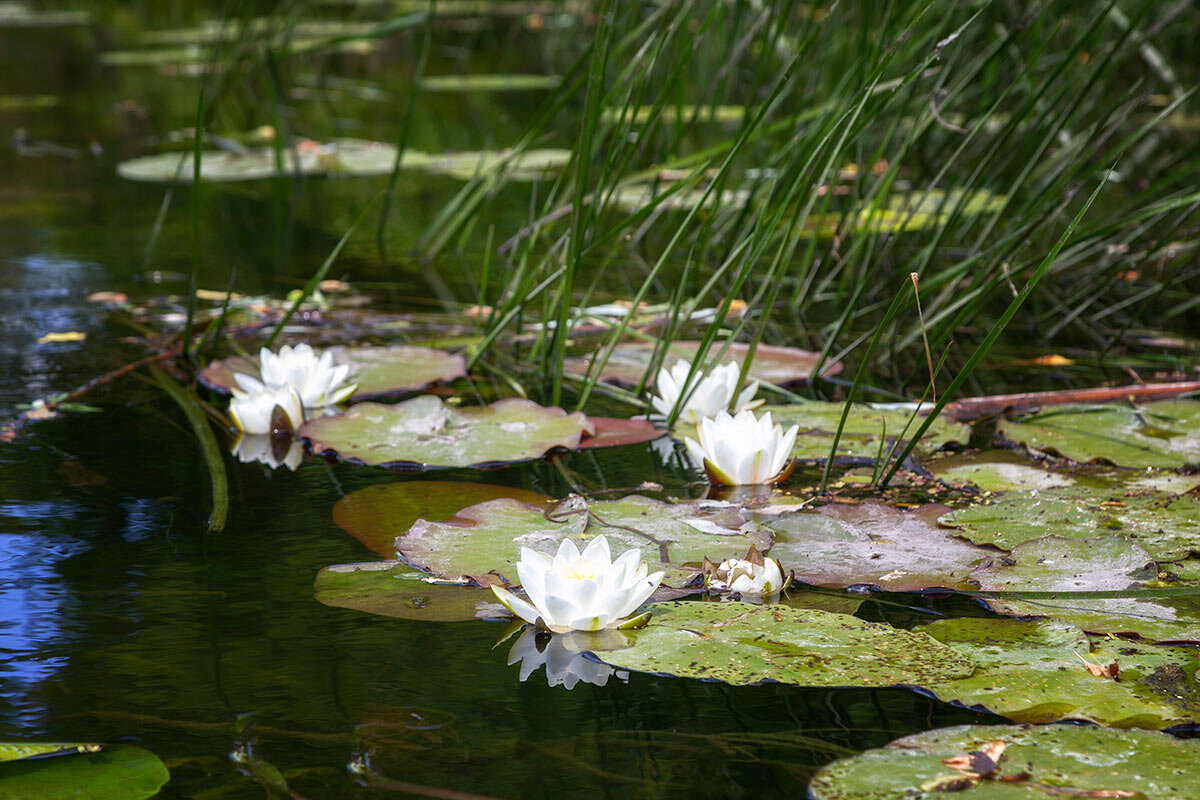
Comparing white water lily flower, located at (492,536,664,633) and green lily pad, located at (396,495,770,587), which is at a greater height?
white water lily flower, located at (492,536,664,633)

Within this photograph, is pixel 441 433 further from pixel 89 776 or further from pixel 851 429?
pixel 89 776

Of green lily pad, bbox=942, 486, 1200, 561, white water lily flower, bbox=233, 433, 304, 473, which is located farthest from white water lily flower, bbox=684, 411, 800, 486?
white water lily flower, bbox=233, 433, 304, 473

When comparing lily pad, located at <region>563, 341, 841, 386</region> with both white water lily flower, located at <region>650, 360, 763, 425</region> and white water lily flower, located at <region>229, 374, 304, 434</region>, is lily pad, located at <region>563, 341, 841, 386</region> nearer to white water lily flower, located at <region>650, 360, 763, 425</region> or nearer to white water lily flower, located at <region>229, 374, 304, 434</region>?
white water lily flower, located at <region>650, 360, 763, 425</region>

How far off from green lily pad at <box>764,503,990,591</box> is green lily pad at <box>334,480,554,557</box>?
0.96 ft

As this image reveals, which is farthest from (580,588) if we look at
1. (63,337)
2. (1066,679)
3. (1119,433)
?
(63,337)

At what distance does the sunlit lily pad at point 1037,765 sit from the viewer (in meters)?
0.79

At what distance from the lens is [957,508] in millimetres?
1308

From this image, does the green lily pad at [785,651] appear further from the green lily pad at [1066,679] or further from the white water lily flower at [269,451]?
the white water lily flower at [269,451]

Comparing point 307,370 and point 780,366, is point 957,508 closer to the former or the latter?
point 780,366

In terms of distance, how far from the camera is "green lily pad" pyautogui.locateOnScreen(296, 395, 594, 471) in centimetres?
149

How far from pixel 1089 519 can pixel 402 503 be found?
750 mm

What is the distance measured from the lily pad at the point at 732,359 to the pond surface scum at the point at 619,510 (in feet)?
0.04

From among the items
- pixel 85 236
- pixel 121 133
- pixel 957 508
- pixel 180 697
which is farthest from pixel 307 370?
pixel 121 133

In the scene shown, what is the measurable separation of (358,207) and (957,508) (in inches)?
87.5
